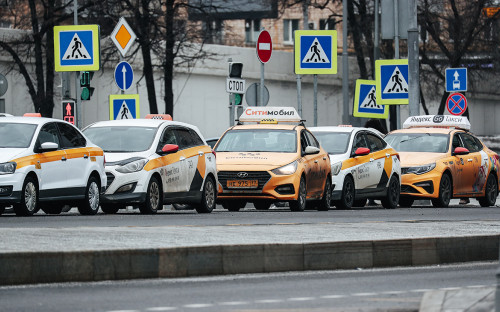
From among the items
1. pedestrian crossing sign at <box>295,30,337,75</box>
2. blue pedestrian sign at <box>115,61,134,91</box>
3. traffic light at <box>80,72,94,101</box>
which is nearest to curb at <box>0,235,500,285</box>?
blue pedestrian sign at <box>115,61,134,91</box>

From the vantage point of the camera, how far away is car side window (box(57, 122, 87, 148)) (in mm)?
20938

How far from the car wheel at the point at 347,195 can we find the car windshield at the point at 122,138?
5086 millimetres

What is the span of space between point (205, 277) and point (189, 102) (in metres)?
41.2

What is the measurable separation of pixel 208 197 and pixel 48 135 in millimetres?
3601

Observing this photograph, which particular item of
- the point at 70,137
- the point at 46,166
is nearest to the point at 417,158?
the point at 70,137

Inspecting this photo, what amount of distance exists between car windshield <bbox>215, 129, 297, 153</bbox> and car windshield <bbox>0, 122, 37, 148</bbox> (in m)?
5.10

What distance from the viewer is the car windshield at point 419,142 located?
2852 centimetres

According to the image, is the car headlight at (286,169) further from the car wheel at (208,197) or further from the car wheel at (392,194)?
the car wheel at (392,194)

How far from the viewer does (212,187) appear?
23219mm

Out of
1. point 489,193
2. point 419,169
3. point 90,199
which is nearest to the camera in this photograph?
point 90,199

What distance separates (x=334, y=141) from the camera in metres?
27.2

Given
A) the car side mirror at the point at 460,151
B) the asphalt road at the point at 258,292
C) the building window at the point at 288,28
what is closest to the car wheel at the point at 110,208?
the car side mirror at the point at 460,151

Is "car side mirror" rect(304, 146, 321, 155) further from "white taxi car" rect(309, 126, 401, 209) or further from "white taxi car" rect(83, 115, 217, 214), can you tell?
"white taxi car" rect(309, 126, 401, 209)

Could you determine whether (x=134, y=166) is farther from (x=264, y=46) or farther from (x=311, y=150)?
(x=264, y=46)
